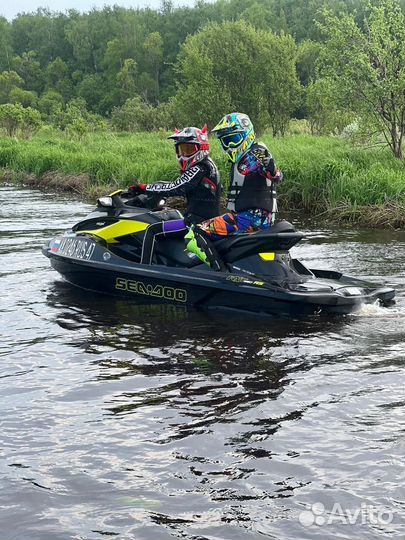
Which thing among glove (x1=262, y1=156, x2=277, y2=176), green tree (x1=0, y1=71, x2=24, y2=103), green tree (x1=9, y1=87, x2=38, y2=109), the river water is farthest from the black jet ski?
green tree (x1=0, y1=71, x2=24, y2=103)

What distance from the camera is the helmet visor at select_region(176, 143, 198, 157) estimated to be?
26.0ft

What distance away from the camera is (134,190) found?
8.62m

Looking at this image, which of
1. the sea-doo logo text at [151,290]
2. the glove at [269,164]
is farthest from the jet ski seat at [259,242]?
the sea-doo logo text at [151,290]

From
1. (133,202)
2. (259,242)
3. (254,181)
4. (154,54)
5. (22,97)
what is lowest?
(259,242)

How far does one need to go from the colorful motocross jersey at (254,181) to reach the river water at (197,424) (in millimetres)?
1129

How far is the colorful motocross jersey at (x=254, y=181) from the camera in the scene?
7270 millimetres

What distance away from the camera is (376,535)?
3646 mm

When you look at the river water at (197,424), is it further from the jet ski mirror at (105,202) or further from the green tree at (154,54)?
the green tree at (154,54)

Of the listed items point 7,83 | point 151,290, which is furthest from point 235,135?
point 7,83

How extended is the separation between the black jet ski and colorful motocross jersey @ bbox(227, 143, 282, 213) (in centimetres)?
28

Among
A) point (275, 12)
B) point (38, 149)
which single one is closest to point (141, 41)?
point (275, 12)

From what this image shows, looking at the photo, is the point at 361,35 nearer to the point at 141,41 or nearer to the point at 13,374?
the point at 13,374

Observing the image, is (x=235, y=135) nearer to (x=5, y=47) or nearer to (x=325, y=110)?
(x=325, y=110)

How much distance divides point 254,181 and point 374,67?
1074 cm
